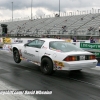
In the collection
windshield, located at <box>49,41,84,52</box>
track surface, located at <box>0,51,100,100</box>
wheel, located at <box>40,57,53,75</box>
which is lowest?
track surface, located at <box>0,51,100,100</box>

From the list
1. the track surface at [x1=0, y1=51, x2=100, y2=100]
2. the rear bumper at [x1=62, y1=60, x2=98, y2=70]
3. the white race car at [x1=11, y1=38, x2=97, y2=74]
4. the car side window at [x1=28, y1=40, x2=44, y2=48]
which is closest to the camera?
the track surface at [x1=0, y1=51, x2=100, y2=100]

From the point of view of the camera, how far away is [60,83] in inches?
292

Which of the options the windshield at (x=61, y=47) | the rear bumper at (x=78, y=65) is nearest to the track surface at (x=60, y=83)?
the rear bumper at (x=78, y=65)

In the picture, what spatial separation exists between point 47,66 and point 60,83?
4.83ft

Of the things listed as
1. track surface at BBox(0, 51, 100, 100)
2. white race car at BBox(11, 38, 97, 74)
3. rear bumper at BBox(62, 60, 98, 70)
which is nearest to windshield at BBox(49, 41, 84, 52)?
white race car at BBox(11, 38, 97, 74)

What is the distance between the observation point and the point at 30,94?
6.03 meters

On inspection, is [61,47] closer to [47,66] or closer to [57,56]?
[57,56]

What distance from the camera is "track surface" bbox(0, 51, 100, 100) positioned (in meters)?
5.98

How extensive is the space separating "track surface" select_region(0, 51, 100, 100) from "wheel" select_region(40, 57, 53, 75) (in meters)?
0.21

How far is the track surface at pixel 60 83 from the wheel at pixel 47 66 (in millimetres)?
209

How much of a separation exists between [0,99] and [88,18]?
124 feet

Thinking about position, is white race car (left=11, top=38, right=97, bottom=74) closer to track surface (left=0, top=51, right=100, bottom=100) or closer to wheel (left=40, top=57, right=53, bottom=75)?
wheel (left=40, top=57, right=53, bottom=75)

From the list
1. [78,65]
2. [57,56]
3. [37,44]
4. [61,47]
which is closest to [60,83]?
[78,65]

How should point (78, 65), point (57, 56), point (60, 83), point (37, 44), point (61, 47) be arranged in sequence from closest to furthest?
point (60, 83), point (78, 65), point (57, 56), point (61, 47), point (37, 44)
